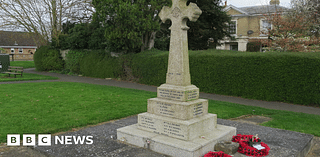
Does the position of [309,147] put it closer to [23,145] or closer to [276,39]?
[23,145]

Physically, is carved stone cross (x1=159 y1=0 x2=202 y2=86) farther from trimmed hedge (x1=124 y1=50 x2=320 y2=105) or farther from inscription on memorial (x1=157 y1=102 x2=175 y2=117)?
trimmed hedge (x1=124 y1=50 x2=320 y2=105)

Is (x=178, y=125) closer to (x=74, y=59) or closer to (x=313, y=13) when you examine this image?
(x=313, y=13)

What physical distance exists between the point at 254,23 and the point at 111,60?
23.8 meters

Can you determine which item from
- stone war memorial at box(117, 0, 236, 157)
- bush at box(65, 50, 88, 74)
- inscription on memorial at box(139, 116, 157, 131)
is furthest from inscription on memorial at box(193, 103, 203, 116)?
bush at box(65, 50, 88, 74)

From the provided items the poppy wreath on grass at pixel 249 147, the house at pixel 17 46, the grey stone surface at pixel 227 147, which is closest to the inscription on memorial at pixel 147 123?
the grey stone surface at pixel 227 147

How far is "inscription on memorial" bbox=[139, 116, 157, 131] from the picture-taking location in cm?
516

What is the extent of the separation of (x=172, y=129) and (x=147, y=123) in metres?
0.66

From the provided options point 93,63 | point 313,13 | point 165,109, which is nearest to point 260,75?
point 165,109

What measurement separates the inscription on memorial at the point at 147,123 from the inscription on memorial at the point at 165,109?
0.29 metres

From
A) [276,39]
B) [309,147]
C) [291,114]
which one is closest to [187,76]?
[309,147]

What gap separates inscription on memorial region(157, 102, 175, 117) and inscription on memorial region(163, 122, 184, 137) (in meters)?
0.21

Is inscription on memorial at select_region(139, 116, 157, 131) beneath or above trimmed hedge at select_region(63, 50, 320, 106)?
beneath

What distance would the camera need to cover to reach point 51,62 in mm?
23812

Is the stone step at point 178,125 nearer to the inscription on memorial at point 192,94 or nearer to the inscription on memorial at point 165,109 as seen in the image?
the inscription on memorial at point 165,109
